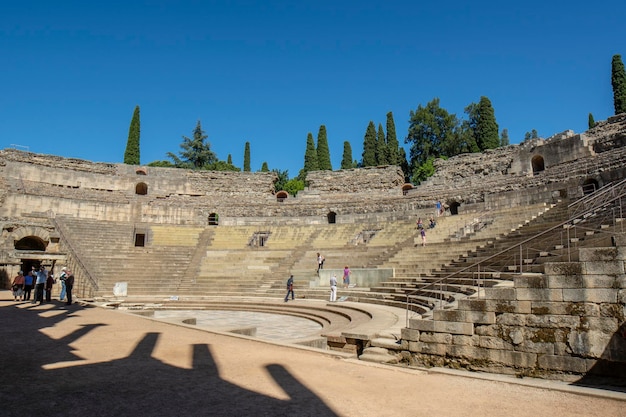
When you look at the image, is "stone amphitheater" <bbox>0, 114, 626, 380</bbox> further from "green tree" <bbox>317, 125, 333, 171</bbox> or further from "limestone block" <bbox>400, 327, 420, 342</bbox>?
"green tree" <bbox>317, 125, 333, 171</bbox>


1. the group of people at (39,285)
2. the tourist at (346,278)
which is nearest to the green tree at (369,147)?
the tourist at (346,278)

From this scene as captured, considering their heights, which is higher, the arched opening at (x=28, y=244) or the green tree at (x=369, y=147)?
the green tree at (x=369, y=147)

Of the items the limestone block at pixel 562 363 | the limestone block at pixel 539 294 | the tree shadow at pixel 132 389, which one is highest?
the limestone block at pixel 539 294

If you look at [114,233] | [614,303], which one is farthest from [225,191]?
[614,303]

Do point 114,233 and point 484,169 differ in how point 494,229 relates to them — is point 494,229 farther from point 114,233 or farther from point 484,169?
point 114,233

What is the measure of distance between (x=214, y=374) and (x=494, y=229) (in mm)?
17485

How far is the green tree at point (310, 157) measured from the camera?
52944mm

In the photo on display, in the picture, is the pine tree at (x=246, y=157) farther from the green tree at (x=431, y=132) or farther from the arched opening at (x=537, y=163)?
the arched opening at (x=537, y=163)

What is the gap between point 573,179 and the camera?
72.8 ft

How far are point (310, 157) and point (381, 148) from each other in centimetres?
975

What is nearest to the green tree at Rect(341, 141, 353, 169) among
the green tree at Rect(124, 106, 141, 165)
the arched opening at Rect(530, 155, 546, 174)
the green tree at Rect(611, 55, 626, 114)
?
the green tree at Rect(124, 106, 141, 165)

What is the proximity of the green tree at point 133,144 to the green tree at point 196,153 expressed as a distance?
5.44m

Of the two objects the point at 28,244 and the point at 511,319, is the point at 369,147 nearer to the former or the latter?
the point at 28,244

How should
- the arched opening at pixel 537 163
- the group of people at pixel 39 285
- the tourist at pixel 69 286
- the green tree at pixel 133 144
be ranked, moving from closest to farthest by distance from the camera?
the tourist at pixel 69 286 → the group of people at pixel 39 285 → the arched opening at pixel 537 163 → the green tree at pixel 133 144
